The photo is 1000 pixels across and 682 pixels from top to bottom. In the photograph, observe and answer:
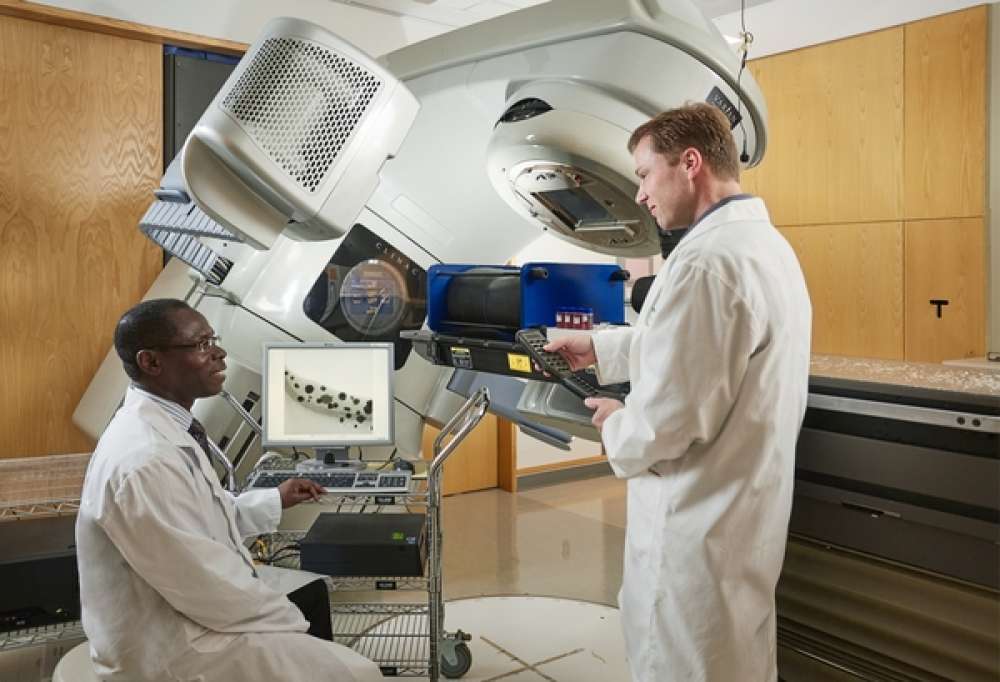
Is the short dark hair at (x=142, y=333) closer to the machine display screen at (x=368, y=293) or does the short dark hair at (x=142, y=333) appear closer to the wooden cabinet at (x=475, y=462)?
the machine display screen at (x=368, y=293)

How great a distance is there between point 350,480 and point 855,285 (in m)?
2.97

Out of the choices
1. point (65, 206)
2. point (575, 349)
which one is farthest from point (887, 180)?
point (65, 206)

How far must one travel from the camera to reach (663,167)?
1.53 metres

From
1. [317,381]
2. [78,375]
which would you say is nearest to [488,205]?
[317,381]

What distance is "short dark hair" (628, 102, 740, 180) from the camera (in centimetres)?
149

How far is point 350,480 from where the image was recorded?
2.22 metres

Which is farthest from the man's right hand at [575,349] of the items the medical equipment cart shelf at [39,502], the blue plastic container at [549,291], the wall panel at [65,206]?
the wall panel at [65,206]

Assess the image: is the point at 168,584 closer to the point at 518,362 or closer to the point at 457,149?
Answer: the point at 518,362

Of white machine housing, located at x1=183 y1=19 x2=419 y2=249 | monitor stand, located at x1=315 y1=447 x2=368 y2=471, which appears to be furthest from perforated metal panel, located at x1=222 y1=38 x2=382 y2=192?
monitor stand, located at x1=315 y1=447 x2=368 y2=471

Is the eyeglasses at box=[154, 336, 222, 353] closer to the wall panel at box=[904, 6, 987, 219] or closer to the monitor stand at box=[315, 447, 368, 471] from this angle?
the monitor stand at box=[315, 447, 368, 471]

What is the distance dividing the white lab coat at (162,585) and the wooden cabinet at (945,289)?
329cm

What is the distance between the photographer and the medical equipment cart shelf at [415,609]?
217cm

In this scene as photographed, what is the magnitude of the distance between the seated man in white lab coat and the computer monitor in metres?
0.85

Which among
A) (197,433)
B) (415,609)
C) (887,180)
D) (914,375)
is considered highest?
(887,180)
